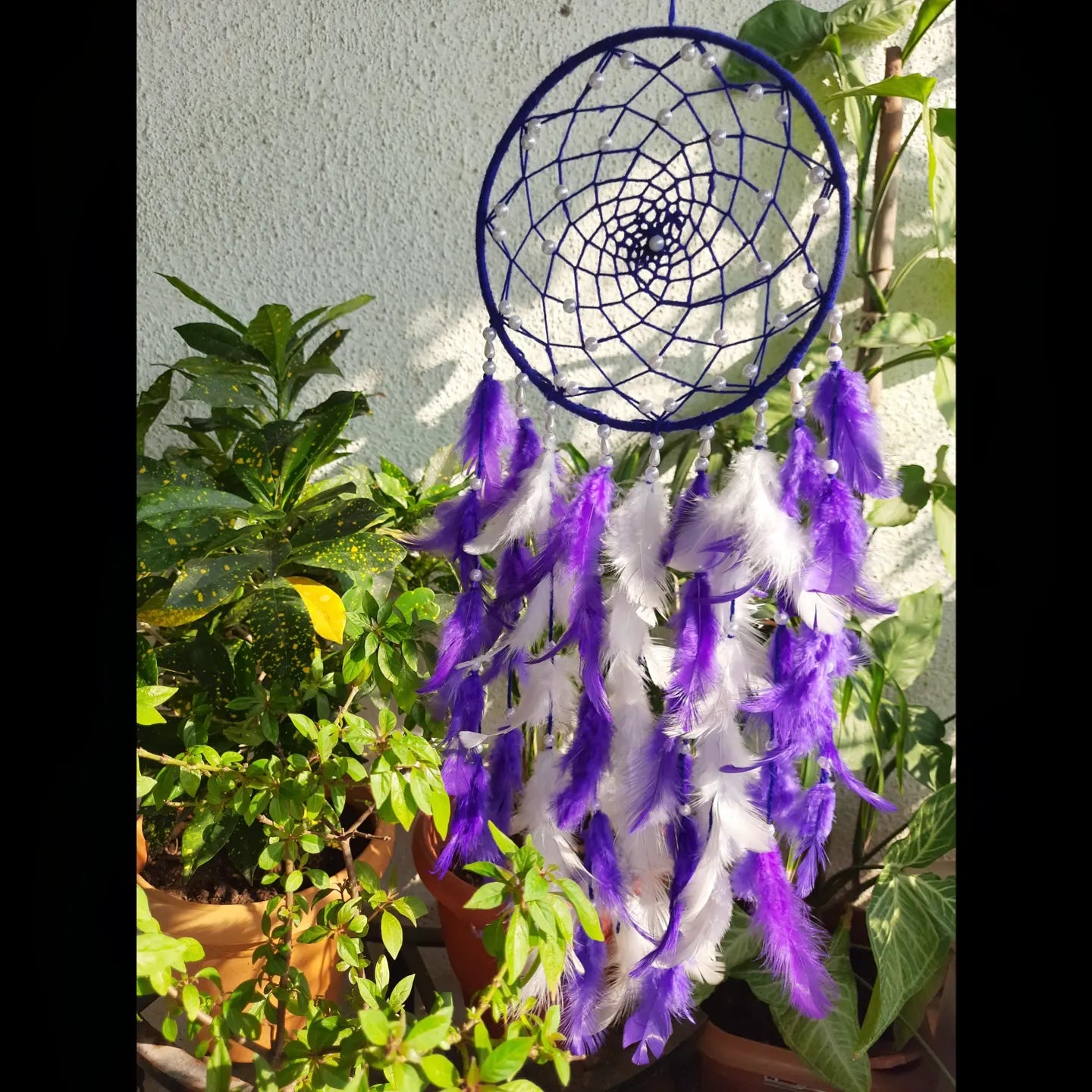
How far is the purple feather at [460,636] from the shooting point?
75cm

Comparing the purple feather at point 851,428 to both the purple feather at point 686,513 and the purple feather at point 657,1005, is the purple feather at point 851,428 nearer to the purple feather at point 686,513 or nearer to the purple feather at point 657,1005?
the purple feather at point 686,513

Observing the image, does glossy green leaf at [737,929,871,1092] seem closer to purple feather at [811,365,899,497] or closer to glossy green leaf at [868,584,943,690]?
glossy green leaf at [868,584,943,690]

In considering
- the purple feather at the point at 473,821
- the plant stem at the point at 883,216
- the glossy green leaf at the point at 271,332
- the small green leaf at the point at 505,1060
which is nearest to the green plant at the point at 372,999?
the small green leaf at the point at 505,1060

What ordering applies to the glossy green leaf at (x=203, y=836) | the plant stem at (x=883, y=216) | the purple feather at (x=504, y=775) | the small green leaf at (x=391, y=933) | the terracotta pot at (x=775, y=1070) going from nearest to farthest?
1. the small green leaf at (x=391, y=933)
2. the glossy green leaf at (x=203, y=836)
3. the purple feather at (x=504, y=775)
4. the terracotta pot at (x=775, y=1070)
5. the plant stem at (x=883, y=216)

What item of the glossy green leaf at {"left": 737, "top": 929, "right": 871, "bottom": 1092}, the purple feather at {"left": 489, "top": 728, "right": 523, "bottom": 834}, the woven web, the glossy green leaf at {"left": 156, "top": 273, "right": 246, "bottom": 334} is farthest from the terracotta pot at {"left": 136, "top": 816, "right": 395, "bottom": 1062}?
the woven web

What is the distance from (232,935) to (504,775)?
0.99 ft

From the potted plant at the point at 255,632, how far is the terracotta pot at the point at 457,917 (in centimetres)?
5

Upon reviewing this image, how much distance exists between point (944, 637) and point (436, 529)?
2.69 ft

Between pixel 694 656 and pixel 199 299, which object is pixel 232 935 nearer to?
pixel 694 656

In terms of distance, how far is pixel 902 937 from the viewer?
0.83 meters

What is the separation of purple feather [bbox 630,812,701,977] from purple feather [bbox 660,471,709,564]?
198 mm
